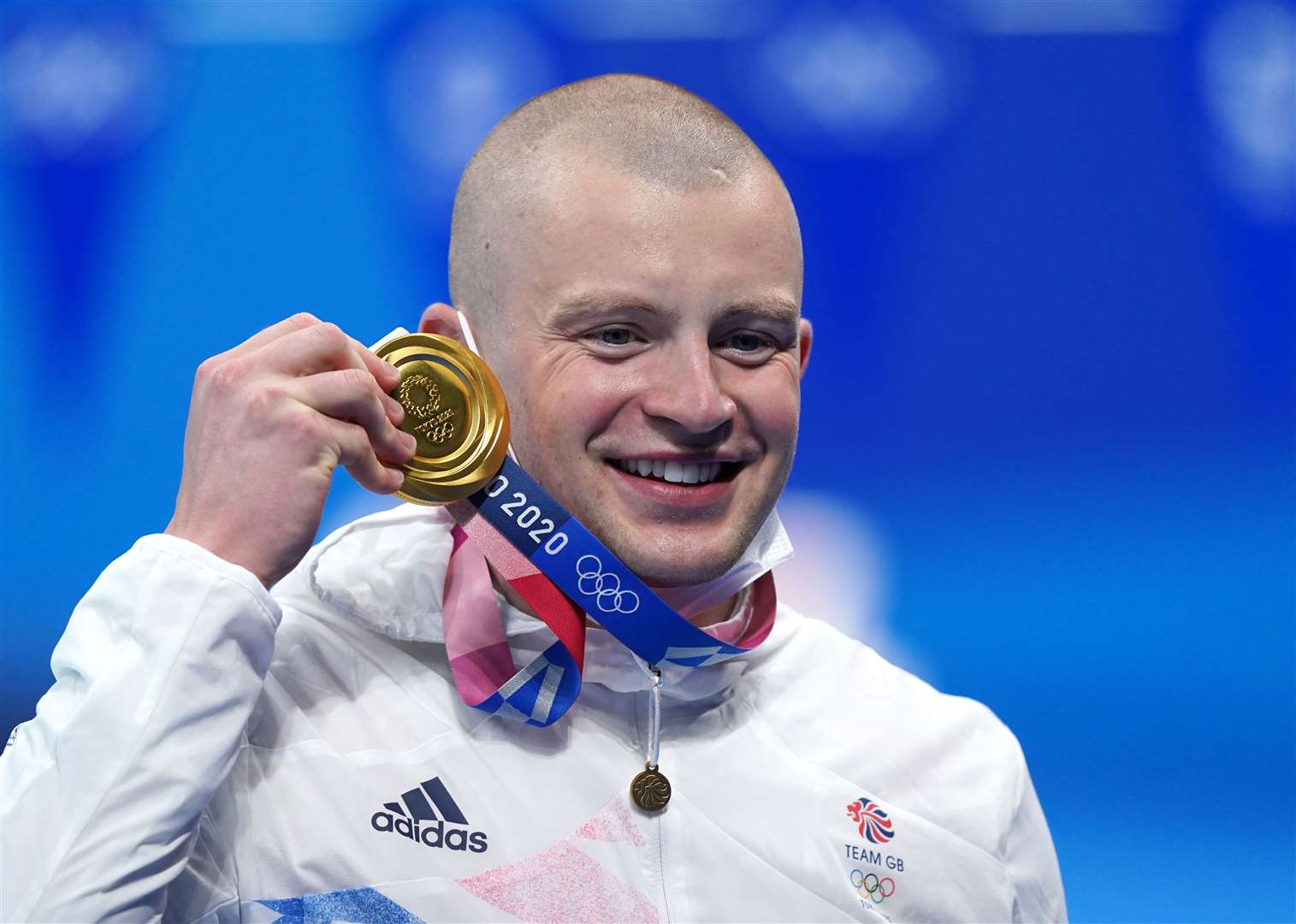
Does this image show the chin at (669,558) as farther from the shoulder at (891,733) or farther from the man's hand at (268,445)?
the man's hand at (268,445)

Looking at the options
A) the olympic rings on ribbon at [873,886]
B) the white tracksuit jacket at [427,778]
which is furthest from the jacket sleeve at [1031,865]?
the olympic rings on ribbon at [873,886]

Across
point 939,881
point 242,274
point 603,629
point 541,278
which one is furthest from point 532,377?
point 242,274

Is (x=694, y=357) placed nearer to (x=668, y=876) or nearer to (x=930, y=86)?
(x=668, y=876)

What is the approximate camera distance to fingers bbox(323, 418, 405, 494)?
6.26 ft

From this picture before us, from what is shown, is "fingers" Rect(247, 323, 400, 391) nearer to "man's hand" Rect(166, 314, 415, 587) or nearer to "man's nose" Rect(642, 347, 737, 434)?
"man's hand" Rect(166, 314, 415, 587)

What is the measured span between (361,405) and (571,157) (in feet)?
2.21

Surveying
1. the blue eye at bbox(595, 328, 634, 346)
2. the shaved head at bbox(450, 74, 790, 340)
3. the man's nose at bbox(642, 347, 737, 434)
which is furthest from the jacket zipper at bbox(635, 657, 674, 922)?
the shaved head at bbox(450, 74, 790, 340)

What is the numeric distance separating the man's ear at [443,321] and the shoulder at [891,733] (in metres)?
0.81

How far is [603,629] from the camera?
2.35m

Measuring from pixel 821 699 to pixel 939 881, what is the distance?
14.4 inches

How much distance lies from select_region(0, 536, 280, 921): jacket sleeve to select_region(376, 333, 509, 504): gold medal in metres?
0.37

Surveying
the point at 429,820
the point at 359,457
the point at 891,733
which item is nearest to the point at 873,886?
the point at 891,733

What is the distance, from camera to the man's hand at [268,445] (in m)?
1.85

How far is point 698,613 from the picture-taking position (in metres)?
2.50
